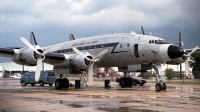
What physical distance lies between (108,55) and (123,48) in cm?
172

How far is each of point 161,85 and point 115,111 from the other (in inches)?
442

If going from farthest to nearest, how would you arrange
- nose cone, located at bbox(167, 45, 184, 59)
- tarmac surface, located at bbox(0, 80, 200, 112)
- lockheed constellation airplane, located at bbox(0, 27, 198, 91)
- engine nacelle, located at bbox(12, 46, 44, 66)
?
engine nacelle, located at bbox(12, 46, 44, 66)
lockheed constellation airplane, located at bbox(0, 27, 198, 91)
nose cone, located at bbox(167, 45, 184, 59)
tarmac surface, located at bbox(0, 80, 200, 112)

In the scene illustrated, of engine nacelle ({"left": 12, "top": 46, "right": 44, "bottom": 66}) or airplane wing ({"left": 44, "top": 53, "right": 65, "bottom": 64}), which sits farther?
airplane wing ({"left": 44, "top": 53, "right": 65, "bottom": 64})

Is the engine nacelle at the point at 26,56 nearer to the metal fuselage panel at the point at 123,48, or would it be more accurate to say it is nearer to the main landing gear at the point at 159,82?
the metal fuselage panel at the point at 123,48

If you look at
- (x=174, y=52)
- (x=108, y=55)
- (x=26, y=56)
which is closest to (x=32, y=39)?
(x=26, y=56)

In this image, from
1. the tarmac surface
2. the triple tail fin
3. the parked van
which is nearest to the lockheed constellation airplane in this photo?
the tarmac surface

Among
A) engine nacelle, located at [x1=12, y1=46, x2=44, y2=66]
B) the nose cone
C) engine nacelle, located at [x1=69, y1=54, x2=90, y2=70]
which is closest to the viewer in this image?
the nose cone

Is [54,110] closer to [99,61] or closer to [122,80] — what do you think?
[99,61]

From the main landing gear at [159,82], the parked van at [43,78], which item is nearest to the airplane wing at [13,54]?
the main landing gear at [159,82]

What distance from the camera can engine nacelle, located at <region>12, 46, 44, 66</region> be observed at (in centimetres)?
1988

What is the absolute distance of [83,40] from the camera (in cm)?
2580

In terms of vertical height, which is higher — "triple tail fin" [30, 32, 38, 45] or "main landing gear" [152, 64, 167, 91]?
"triple tail fin" [30, 32, 38, 45]

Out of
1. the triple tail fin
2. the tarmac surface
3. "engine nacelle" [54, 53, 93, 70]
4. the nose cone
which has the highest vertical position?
the triple tail fin

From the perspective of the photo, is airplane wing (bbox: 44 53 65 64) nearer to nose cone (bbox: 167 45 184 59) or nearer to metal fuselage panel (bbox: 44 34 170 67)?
metal fuselage panel (bbox: 44 34 170 67)
